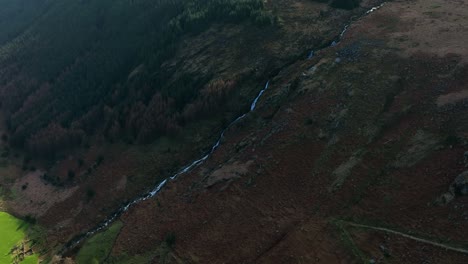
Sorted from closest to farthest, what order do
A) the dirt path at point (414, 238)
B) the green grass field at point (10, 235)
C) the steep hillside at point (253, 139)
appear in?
1. the dirt path at point (414, 238)
2. the steep hillside at point (253, 139)
3. the green grass field at point (10, 235)

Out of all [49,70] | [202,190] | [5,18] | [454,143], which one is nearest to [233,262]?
[202,190]

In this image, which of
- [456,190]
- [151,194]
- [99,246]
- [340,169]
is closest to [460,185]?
[456,190]

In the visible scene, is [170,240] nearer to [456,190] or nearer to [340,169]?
[340,169]

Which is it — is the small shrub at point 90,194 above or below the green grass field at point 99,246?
above

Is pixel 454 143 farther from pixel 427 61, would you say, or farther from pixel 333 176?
pixel 427 61

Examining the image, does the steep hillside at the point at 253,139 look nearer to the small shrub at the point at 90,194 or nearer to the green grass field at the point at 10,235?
the small shrub at the point at 90,194

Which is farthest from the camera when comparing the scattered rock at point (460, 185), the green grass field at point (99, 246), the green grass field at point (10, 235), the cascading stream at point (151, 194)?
the cascading stream at point (151, 194)

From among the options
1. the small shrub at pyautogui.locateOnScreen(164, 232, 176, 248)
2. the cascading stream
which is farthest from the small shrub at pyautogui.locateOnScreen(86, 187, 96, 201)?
the small shrub at pyautogui.locateOnScreen(164, 232, 176, 248)

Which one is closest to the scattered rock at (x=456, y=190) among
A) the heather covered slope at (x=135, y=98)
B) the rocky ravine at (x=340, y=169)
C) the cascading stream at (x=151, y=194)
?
the rocky ravine at (x=340, y=169)
